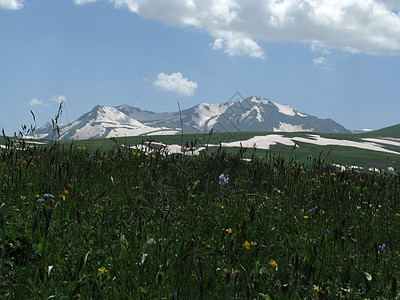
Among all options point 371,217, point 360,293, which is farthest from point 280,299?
point 371,217

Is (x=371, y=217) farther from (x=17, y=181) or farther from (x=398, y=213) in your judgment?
(x=17, y=181)

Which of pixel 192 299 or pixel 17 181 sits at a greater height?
pixel 17 181

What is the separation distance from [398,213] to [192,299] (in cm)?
387

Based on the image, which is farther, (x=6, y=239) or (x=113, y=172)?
(x=113, y=172)

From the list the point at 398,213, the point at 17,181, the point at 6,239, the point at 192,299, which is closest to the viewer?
the point at 192,299

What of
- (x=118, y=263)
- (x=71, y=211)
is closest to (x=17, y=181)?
(x=71, y=211)

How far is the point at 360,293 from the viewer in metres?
3.05

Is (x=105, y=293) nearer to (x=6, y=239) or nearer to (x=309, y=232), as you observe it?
(x=6, y=239)

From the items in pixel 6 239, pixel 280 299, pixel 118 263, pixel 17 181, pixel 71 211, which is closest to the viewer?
pixel 280 299

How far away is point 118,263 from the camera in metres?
2.90

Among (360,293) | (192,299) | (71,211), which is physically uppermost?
(71,211)

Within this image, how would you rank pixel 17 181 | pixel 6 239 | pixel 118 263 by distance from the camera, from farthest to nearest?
pixel 17 181
pixel 6 239
pixel 118 263

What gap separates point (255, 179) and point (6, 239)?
3.23 m

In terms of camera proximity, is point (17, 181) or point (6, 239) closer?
point (6, 239)
